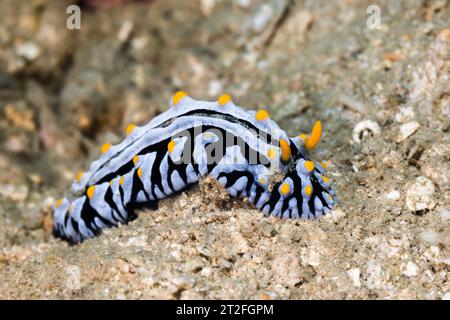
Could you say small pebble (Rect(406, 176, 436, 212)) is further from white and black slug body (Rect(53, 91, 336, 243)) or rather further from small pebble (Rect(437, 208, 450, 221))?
white and black slug body (Rect(53, 91, 336, 243))

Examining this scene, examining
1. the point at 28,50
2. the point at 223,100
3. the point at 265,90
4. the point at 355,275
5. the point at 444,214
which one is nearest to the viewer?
the point at 355,275

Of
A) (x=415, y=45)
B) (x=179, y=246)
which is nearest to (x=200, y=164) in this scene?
(x=179, y=246)

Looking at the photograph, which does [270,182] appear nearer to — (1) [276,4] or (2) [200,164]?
(2) [200,164]

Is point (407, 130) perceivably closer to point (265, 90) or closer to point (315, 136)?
point (315, 136)

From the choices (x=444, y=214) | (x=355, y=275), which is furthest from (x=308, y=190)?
(x=444, y=214)

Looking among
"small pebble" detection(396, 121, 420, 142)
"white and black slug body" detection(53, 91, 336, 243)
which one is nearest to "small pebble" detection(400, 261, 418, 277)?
"white and black slug body" detection(53, 91, 336, 243)
